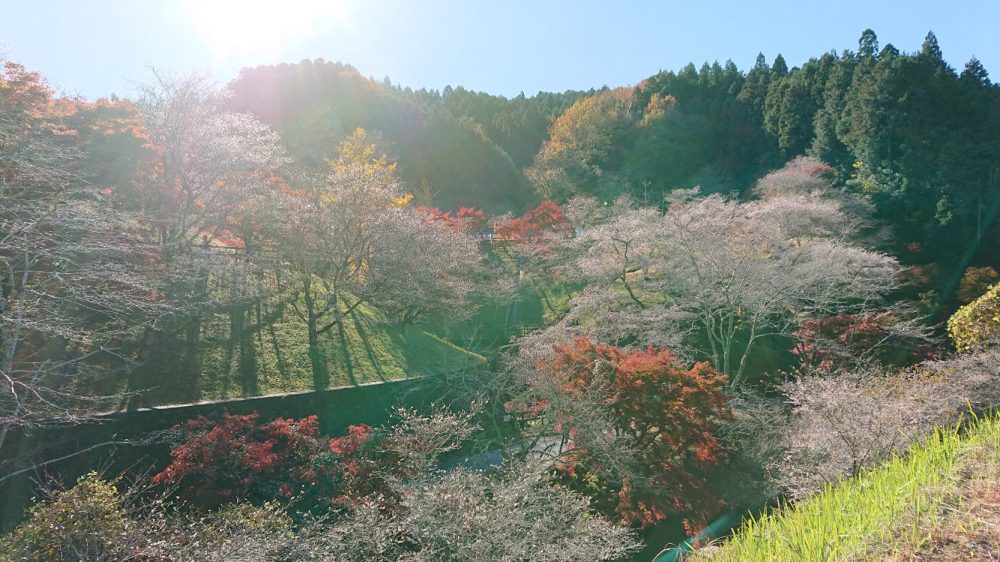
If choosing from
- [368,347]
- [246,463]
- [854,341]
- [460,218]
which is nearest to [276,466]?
[246,463]

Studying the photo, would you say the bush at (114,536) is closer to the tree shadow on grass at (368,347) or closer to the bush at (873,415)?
the bush at (873,415)

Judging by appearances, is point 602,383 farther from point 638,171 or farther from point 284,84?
point 284,84

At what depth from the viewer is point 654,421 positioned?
10359 mm

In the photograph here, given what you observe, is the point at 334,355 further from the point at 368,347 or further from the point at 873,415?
the point at 873,415

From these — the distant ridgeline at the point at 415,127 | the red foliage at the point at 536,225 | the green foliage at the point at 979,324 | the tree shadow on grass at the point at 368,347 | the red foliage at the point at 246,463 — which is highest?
the distant ridgeline at the point at 415,127

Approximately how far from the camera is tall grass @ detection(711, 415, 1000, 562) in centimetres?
258

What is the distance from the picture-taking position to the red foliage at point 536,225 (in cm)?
2384

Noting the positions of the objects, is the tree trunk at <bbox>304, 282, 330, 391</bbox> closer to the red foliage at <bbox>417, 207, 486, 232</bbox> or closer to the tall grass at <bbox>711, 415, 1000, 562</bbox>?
the red foliage at <bbox>417, 207, 486, 232</bbox>

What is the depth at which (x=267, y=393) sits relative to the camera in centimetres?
1136

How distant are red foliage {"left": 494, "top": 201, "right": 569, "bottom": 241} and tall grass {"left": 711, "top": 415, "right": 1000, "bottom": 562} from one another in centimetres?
2039

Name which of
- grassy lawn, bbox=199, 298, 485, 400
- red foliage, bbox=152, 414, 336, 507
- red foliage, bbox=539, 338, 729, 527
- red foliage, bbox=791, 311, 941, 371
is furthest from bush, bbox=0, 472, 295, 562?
red foliage, bbox=791, 311, 941, 371

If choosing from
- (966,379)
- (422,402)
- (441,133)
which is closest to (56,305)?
(422,402)

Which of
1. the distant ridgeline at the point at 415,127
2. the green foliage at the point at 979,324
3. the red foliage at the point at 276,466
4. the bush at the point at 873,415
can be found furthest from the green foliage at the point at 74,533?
the distant ridgeline at the point at 415,127

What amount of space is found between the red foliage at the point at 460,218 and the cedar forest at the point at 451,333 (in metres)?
0.65
